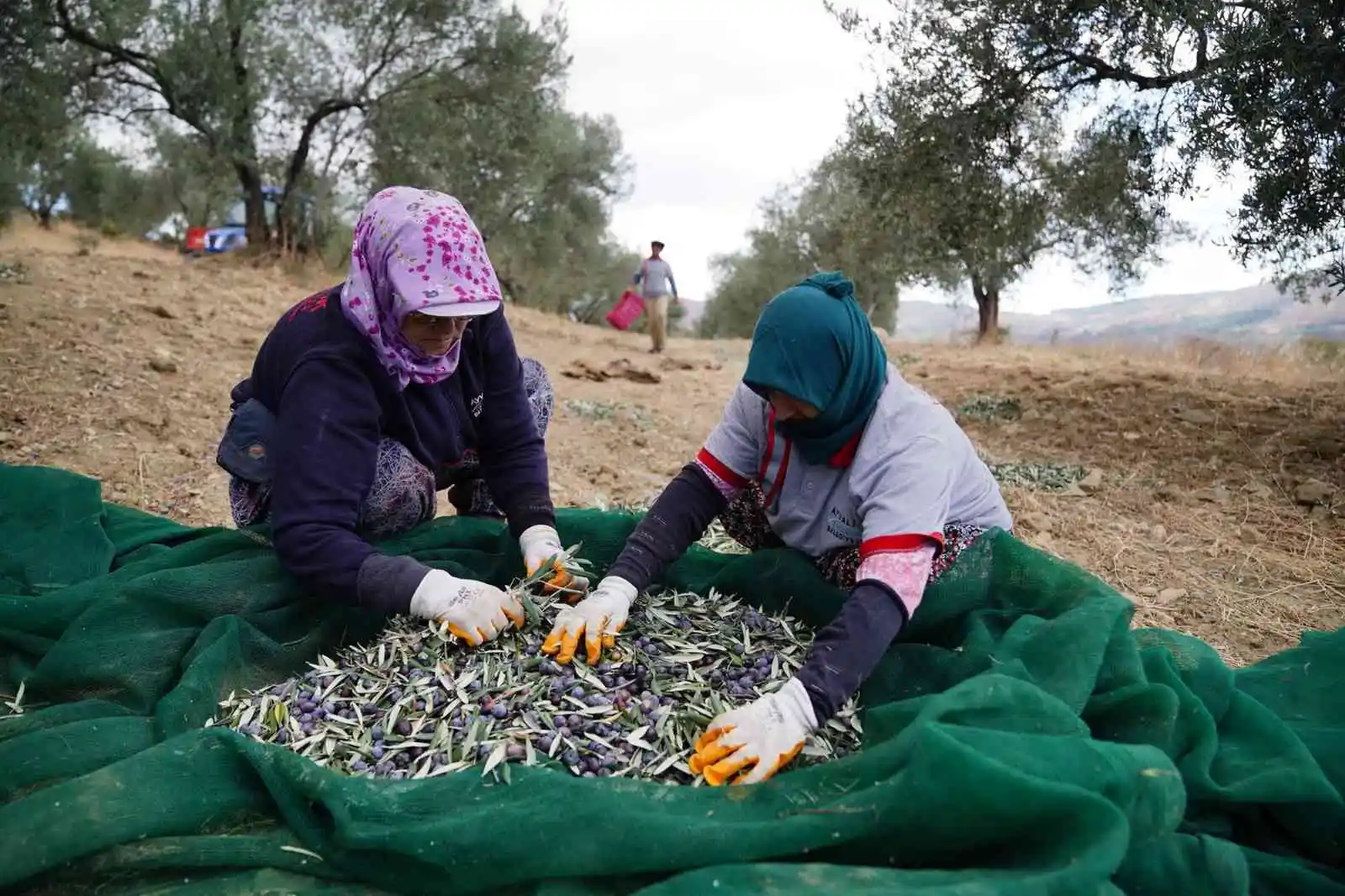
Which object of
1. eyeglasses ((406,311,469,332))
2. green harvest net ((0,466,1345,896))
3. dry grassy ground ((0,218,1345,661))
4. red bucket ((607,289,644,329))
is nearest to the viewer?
green harvest net ((0,466,1345,896))

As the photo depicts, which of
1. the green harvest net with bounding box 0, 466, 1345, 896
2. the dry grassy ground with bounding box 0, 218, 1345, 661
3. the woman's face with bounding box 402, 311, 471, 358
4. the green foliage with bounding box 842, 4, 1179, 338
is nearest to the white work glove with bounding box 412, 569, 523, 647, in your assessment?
the green harvest net with bounding box 0, 466, 1345, 896

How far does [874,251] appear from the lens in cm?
1323

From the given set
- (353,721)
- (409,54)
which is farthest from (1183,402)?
(409,54)

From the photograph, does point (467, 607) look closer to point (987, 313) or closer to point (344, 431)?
point (344, 431)

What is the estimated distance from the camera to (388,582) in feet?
8.14

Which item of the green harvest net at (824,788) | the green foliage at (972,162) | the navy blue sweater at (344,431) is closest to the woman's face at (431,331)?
the navy blue sweater at (344,431)

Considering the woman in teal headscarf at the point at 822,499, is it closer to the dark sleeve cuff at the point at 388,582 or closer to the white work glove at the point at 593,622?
the white work glove at the point at 593,622

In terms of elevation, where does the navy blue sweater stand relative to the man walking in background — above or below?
below

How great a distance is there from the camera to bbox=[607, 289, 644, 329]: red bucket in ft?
50.5

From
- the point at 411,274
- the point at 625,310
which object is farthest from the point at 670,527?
the point at 625,310

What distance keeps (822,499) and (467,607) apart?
39.5 inches

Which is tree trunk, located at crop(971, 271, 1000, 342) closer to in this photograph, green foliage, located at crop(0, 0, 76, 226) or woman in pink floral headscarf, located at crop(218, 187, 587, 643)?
green foliage, located at crop(0, 0, 76, 226)

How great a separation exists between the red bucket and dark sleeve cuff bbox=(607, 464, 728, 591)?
12628 mm

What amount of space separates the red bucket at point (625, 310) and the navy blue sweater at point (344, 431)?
40.0 ft
